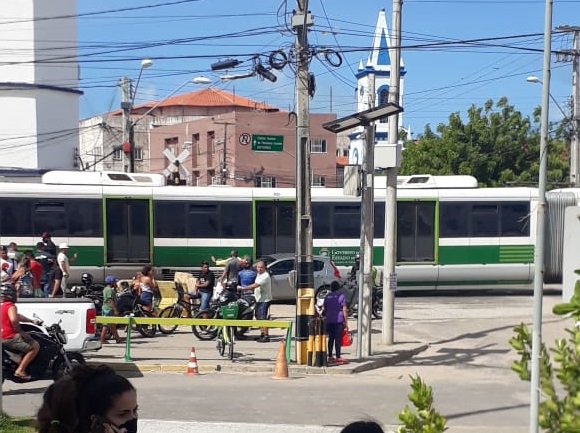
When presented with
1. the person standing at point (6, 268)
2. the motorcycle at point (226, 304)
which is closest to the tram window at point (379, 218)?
the motorcycle at point (226, 304)

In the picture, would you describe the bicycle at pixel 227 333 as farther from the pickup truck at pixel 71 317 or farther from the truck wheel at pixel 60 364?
the truck wheel at pixel 60 364

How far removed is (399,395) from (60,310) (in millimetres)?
5597

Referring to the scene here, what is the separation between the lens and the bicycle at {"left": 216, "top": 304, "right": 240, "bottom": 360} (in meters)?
16.9

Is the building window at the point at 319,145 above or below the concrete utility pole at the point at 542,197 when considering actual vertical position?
above

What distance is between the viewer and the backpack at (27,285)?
65.6 ft

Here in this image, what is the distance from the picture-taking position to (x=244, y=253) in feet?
88.4

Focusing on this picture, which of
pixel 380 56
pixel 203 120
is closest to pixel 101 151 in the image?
pixel 203 120

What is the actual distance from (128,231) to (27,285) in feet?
21.1

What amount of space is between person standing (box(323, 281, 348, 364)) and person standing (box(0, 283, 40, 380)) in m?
5.55

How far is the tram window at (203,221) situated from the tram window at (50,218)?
12.1ft

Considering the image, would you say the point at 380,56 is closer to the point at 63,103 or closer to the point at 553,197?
the point at 63,103

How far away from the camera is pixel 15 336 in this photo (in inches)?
498

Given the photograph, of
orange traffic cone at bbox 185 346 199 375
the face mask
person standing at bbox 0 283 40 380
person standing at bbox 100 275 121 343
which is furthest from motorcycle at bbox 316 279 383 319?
the face mask

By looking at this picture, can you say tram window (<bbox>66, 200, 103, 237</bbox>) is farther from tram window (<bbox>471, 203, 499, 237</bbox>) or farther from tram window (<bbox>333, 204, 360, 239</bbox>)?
Answer: tram window (<bbox>471, 203, 499, 237</bbox>)
